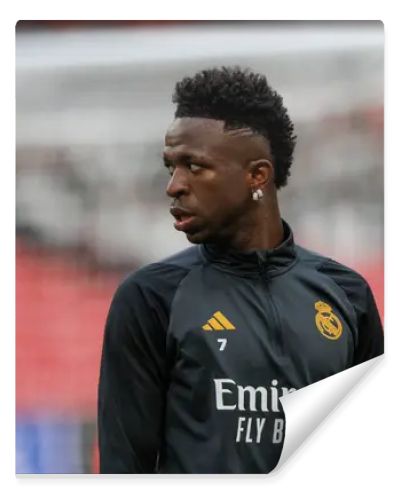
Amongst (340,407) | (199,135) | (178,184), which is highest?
(199,135)

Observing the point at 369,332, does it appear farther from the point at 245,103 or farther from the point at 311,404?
the point at 245,103

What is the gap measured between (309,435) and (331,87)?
78 cm

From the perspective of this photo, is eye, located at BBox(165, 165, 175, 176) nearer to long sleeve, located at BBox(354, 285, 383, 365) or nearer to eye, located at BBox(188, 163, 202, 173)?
eye, located at BBox(188, 163, 202, 173)

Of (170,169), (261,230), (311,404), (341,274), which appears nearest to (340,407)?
(311,404)

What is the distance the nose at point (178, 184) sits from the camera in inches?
69.7

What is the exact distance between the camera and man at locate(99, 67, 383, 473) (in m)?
1.74

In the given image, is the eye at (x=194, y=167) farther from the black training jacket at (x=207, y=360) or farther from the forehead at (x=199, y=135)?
the black training jacket at (x=207, y=360)

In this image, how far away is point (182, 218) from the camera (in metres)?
1.79

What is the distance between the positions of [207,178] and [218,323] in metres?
0.32

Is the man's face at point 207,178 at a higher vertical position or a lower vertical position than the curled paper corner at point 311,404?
higher

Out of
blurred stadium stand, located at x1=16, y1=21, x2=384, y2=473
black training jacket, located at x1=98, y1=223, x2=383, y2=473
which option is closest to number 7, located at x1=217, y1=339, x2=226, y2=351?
black training jacket, located at x1=98, y1=223, x2=383, y2=473

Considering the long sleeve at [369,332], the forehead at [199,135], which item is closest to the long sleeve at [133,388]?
the forehead at [199,135]

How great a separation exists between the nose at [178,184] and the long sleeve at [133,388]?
0.22 meters

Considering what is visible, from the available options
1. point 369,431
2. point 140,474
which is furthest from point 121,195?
point 369,431
